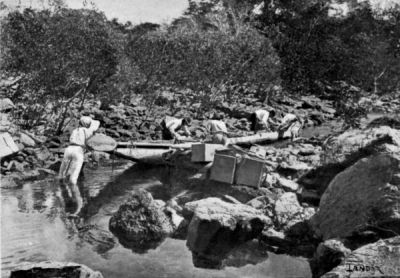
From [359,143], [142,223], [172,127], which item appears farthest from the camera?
[172,127]

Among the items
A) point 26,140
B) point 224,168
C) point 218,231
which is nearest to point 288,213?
point 218,231

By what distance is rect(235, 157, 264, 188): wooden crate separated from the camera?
361 inches

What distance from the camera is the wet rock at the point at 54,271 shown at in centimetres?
544

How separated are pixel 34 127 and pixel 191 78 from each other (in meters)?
10.4

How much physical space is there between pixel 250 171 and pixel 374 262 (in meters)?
4.43

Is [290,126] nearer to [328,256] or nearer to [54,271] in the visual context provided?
[328,256]

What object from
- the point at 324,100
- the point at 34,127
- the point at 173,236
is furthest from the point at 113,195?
the point at 324,100

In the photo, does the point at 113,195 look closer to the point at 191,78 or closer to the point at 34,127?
the point at 34,127

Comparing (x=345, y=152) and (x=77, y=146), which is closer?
(x=345, y=152)

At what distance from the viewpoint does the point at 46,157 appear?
14039 mm

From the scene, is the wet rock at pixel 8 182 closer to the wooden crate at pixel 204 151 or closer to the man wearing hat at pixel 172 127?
the man wearing hat at pixel 172 127

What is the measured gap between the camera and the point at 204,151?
978 cm

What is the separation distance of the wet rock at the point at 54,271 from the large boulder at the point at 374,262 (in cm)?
261

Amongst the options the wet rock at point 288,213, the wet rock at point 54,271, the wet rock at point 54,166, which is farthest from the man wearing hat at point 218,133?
the wet rock at point 54,271
